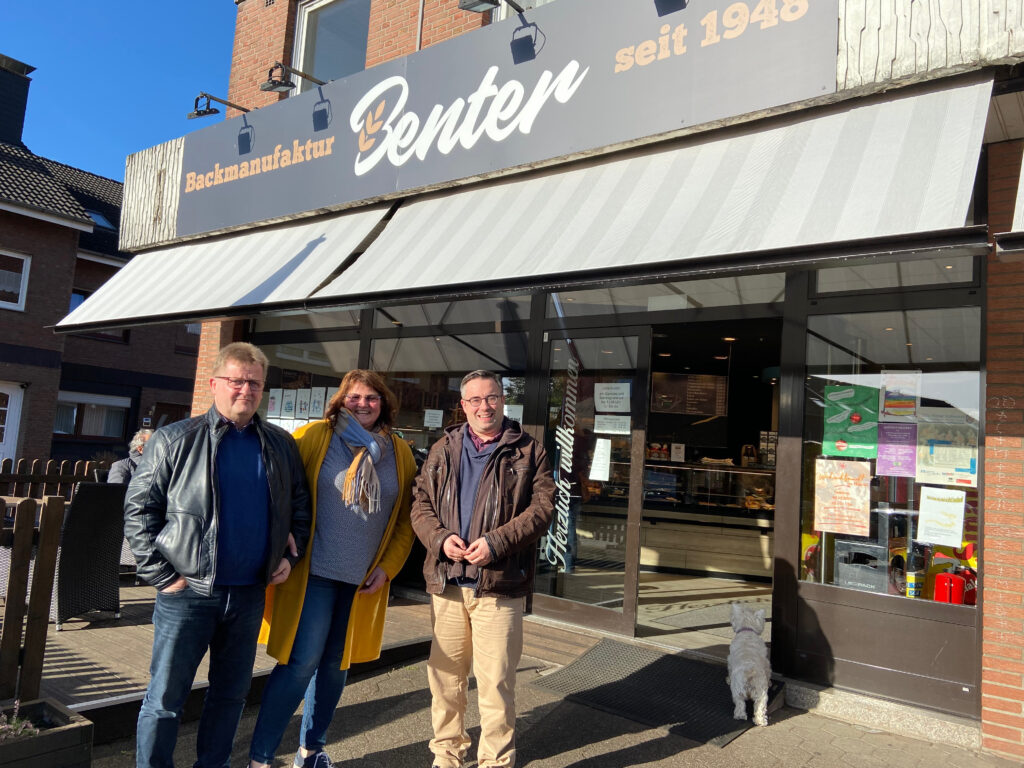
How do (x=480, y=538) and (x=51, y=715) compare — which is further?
(x=480, y=538)

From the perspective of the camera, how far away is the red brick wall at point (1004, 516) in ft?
12.9

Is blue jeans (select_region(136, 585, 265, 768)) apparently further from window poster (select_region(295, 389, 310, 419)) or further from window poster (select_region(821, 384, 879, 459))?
window poster (select_region(295, 389, 310, 419))

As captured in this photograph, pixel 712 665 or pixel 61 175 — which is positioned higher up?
pixel 61 175

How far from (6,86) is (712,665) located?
1009 inches

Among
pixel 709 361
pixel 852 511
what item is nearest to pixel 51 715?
pixel 852 511

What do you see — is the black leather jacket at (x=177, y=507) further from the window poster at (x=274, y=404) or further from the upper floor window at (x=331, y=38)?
the upper floor window at (x=331, y=38)

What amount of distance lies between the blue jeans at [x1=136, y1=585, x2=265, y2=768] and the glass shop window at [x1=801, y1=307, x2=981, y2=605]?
347 centimetres

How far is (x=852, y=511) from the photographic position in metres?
4.68

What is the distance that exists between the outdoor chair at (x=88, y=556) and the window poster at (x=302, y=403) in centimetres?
268

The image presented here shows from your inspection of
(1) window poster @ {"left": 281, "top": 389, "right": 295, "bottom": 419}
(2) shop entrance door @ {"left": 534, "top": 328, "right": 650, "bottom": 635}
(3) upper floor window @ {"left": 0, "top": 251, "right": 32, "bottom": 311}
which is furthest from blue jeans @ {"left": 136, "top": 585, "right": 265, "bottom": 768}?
(3) upper floor window @ {"left": 0, "top": 251, "right": 32, "bottom": 311}

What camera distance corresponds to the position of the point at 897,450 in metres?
4.55

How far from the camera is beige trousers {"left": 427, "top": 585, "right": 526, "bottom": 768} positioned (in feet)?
10.9

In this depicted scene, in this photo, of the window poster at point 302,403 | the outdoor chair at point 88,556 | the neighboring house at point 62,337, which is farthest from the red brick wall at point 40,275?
the outdoor chair at point 88,556

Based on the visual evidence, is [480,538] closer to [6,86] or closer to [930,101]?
[930,101]
